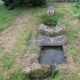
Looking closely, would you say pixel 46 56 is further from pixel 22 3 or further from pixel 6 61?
pixel 22 3

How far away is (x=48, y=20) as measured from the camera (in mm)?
8820

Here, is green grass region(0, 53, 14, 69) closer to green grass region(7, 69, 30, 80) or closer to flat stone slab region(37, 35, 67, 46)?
green grass region(7, 69, 30, 80)

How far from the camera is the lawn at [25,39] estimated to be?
5.24 m

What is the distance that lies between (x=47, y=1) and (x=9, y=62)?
7.12 m

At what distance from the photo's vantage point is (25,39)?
7102mm

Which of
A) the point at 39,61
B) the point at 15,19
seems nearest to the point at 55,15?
the point at 15,19

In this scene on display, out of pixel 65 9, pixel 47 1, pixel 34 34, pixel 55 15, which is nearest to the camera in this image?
pixel 34 34

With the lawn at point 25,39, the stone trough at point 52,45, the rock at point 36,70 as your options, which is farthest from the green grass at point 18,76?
the stone trough at point 52,45

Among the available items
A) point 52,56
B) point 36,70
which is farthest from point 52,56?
point 36,70

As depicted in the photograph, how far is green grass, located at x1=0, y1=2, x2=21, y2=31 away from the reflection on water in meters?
2.64

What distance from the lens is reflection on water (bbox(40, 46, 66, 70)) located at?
19.2 feet

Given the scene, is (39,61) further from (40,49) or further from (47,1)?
(47,1)

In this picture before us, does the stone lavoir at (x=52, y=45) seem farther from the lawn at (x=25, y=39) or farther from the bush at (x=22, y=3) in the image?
the bush at (x=22, y=3)

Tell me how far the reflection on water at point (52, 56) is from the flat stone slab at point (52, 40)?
0.52 ft
